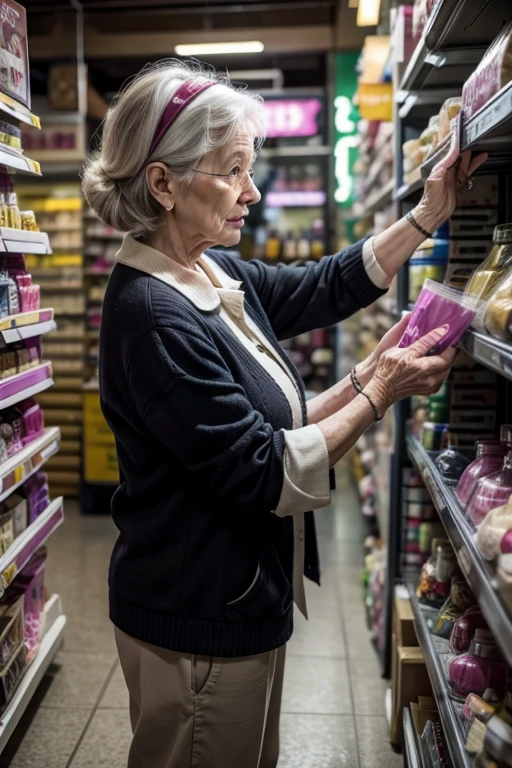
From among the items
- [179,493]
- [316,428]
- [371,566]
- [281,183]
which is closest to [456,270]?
[316,428]

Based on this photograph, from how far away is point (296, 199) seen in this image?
277 inches

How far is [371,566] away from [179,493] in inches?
95.7

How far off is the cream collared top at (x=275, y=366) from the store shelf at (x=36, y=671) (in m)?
1.20

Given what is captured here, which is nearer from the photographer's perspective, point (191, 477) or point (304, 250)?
point (191, 477)

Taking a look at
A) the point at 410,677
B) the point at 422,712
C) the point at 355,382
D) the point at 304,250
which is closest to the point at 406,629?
the point at 410,677

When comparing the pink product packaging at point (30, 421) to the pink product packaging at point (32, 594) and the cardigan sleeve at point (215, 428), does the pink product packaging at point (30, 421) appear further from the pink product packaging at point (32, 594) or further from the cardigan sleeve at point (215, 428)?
the cardigan sleeve at point (215, 428)

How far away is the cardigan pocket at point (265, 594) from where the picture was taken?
1771 mm

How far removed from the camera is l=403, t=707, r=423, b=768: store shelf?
87.4 inches

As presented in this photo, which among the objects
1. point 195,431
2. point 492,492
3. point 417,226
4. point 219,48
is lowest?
point 492,492

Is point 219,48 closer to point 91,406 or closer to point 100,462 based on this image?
point 91,406

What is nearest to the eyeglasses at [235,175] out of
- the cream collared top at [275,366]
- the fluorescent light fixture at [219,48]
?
the cream collared top at [275,366]

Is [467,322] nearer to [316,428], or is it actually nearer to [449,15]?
[316,428]

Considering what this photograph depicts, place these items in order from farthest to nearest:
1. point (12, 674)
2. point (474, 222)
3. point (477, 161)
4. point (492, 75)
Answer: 1. point (12, 674)
2. point (474, 222)
3. point (477, 161)
4. point (492, 75)

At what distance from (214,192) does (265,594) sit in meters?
0.92
